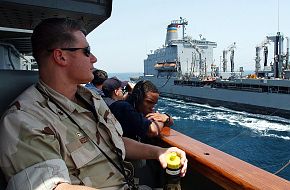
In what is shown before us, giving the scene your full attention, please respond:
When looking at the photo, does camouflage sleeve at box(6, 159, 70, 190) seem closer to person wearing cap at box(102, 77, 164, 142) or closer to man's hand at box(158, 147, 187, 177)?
man's hand at box(158, 147, 187, 177)

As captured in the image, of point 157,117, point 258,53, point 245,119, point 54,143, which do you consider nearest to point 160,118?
point 157,117

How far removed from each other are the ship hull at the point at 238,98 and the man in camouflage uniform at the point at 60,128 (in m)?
23.7

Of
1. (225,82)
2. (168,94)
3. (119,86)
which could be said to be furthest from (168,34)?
(119,86)

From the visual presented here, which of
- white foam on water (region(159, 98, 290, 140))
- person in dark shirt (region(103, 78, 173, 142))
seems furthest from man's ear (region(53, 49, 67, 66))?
white foam on water (region(159, 98, 290, 140))

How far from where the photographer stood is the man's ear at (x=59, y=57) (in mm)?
1394

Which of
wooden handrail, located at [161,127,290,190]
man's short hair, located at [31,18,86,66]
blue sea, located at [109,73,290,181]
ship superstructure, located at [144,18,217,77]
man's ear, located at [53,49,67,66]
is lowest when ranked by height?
blue sea, located at [109,73,290,181]

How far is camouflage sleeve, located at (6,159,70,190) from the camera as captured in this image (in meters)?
1.00

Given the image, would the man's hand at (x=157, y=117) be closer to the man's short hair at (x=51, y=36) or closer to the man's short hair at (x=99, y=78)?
the man's short hair at (x=51, y=36)

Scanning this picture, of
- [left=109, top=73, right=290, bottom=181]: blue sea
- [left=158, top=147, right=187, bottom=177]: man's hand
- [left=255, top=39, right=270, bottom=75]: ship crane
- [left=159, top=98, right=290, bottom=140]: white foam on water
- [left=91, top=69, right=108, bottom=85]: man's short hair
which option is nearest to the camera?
[left=158, top=147, right=187, bottom=177]: man's hand

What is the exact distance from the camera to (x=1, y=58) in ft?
9.02

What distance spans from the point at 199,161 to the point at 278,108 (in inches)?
948

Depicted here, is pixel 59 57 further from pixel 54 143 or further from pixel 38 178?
pixel 38 178

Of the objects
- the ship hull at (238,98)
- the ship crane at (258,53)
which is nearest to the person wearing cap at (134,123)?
the ship hull at (238,98)

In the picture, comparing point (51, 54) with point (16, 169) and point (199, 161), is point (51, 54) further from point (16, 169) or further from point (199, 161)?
point (199, 161)
